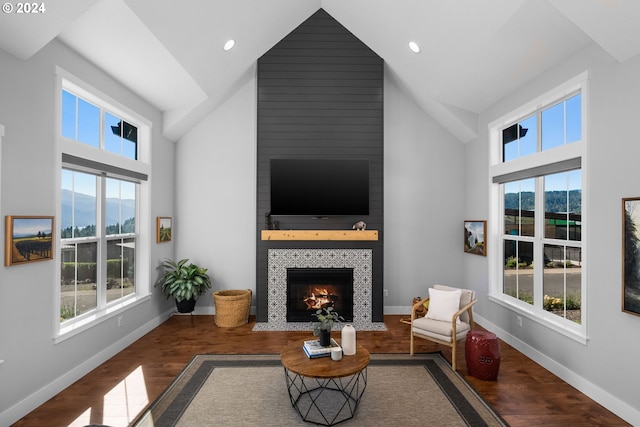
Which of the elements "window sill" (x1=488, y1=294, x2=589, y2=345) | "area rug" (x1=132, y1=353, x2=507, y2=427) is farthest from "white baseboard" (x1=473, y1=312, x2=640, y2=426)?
"area rug" (x1=132, y1=353, x2=507, y2=427)

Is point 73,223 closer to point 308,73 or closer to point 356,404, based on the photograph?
point 356,404

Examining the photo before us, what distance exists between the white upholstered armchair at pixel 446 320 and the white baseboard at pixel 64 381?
129 inches

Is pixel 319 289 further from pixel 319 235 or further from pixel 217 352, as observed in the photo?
pixel 217 352

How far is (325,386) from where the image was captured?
3018 mm

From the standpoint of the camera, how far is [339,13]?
15.8ft

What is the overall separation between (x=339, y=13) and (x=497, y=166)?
9.78ft

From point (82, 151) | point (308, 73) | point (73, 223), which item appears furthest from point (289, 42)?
point (73, 223)

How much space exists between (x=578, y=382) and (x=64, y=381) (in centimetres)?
455

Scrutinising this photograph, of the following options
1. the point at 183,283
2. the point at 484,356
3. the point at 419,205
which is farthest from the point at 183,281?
the point at 484,356

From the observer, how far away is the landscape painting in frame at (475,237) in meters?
4.79

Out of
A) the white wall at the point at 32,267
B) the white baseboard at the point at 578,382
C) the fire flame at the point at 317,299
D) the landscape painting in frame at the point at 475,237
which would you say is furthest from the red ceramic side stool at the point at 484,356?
the white wall at the point at 32,267

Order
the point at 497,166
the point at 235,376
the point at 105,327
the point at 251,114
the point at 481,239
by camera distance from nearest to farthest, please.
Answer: the point at 235,376, the point at 105,327, the point at 497,166, the point at 481,239, the point at 251,114

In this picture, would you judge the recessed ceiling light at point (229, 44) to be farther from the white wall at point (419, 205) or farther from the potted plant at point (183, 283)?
the potted plant at point (183, 283)

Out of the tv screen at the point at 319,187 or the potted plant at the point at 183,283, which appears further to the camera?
the tv screen at the point at 319,187
